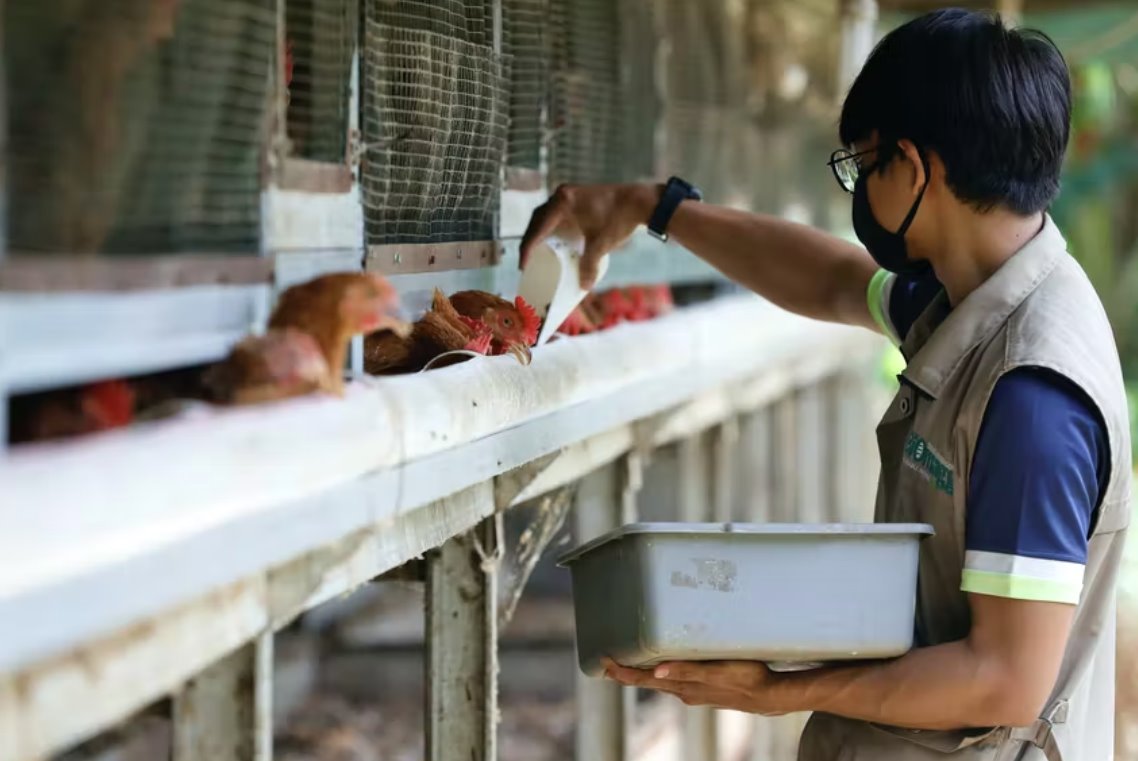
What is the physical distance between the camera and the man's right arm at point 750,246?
3.24 metres

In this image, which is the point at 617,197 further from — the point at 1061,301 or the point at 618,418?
the point at 1061,301

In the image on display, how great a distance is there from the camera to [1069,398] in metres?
2.23

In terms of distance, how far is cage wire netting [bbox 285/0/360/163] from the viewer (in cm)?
256

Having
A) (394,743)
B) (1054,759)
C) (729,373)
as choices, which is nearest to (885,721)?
(1054,759)

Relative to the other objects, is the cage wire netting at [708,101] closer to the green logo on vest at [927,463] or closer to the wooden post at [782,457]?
the wooden post at [782,457]

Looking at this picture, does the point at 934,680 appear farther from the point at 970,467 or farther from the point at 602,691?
the point at 602,691

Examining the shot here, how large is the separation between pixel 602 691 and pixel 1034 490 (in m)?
2.80

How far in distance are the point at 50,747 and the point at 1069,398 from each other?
156 centimetres

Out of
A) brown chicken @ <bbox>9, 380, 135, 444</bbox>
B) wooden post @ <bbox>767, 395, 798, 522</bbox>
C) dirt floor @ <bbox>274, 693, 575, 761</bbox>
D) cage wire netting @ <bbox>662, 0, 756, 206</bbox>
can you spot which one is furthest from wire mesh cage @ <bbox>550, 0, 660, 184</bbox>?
dirt floor @ <bbox>274, 693, 575, 761</bbox>

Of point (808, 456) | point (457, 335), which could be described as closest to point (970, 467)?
point (457, 335)

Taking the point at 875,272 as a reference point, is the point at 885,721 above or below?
below

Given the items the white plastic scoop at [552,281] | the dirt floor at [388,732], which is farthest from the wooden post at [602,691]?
the dirt floor at [388,732]

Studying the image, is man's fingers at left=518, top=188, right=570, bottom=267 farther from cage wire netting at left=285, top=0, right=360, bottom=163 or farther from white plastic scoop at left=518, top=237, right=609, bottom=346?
cage wire netting at left=285, top=0, right=360, bottom=163

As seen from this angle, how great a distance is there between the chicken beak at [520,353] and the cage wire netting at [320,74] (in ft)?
1.72
